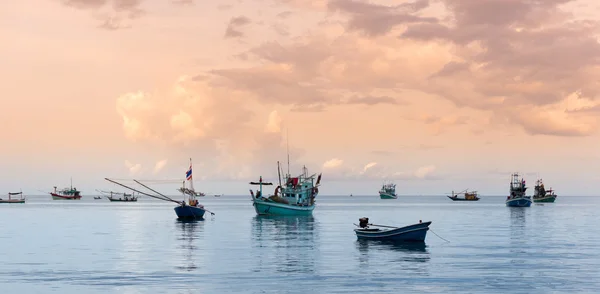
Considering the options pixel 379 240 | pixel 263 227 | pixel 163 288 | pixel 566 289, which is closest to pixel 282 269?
pixel 163 288

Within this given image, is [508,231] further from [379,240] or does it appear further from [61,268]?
[61,268]

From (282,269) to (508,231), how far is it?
192ft

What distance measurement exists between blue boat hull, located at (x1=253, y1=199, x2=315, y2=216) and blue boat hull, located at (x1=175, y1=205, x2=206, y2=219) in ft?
48.3

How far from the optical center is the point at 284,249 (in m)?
70.9

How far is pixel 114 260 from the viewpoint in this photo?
60656mm

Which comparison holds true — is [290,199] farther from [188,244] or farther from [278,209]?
[188,244]

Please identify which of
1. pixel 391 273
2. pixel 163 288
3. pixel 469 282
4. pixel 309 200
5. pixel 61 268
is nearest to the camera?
pixel 163 288

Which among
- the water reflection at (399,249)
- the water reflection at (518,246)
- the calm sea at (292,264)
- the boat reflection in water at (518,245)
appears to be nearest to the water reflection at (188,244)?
the calm sea at (292,264)

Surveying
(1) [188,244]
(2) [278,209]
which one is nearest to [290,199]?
(2) [278,209]

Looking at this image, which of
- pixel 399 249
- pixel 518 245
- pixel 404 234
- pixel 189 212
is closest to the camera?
pixel 399 249

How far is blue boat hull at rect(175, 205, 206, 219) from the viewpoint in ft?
414

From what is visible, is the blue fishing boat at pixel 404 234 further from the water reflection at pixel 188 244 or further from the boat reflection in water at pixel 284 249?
the water reflection at pixel 188 244

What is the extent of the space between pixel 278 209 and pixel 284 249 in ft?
223

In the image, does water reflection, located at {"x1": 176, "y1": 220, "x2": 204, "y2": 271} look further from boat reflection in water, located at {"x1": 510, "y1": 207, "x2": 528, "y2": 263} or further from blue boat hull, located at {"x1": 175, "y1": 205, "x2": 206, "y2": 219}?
boat reflection in water, located at {"x1": 510, "y1": 207, "x2": 528, "y2": 263}
